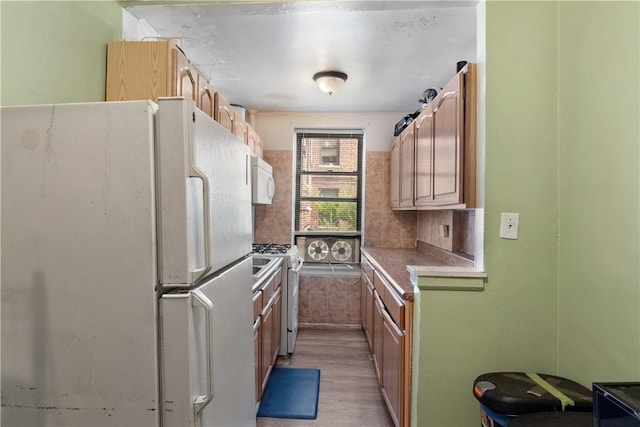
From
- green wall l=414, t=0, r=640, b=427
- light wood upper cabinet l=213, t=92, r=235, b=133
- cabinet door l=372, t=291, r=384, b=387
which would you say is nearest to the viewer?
green wall l=414, t=0, r=640, b=427

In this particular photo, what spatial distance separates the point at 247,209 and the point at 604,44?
5.07 feet

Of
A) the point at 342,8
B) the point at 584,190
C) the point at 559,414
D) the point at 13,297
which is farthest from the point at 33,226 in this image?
the point at 584,190

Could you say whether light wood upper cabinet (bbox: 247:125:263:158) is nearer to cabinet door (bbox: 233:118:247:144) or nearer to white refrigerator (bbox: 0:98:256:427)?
cabinet door (bbox: 233:118:247:144)

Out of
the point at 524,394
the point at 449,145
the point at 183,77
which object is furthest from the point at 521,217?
the point at 183,77

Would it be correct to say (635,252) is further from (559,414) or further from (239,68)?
(239,68)

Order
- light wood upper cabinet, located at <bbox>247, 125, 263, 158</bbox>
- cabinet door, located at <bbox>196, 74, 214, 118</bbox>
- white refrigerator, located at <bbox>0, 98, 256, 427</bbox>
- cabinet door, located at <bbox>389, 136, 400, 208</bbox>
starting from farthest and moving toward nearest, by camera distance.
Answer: cabinet door, located at <bbox>389, 136, 400, 208</bbox>, light wood upper cabinet, located at <bbox>247, 125, 263, 158</bbox>, cabinet door, located at <bbox>196, 74, 214, 118</bbox>, white refrigerator, located at <bbox>0, 98, 256, 427</bbox>

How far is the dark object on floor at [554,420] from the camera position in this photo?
108 centimetres

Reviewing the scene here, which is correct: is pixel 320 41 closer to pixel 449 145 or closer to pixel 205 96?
Answer: pixel 205 96

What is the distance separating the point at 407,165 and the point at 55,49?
240cm

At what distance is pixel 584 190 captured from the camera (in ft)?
4.18

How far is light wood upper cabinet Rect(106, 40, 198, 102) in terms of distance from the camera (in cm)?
145

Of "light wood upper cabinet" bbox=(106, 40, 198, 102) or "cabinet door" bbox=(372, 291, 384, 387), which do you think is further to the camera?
"cabinet door" bbox=(372, 291, 384, 387)

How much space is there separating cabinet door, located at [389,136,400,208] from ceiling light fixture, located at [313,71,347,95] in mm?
911

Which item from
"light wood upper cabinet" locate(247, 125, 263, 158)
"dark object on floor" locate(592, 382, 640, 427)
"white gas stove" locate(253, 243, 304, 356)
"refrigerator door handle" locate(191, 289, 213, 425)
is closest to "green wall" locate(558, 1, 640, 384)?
"dark object on floor" locate(592, 382, 640, 427)
